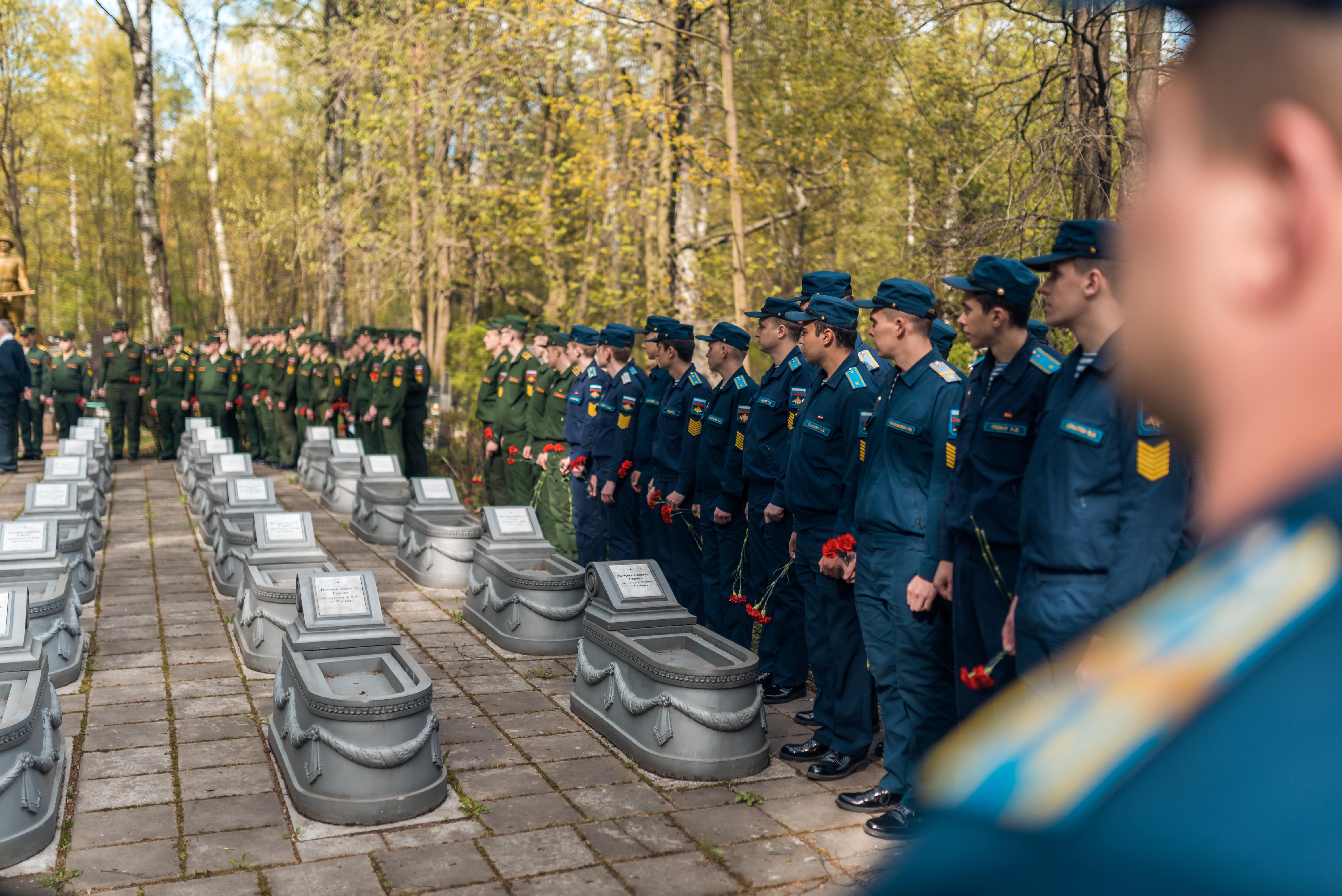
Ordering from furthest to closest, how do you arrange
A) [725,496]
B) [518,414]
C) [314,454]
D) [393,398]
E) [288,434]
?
1. [288,434]
2. [314,454]
3. [393,398]
4. [518,414]
5. [725,496]

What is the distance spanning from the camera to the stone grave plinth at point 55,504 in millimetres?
9570

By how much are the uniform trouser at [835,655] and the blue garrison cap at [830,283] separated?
5.03ft

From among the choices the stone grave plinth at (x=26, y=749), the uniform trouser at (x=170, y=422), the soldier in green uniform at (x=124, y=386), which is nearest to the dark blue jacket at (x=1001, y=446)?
the stone grave plinth at (x=26, y=749)

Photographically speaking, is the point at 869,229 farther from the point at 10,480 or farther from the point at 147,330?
the point at 147,330

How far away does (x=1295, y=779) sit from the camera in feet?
1.36

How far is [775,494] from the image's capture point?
250 inches

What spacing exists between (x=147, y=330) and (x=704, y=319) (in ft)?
118

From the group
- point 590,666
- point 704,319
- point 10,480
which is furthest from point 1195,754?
point 10,480

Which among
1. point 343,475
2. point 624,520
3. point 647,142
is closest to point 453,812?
point 624,520

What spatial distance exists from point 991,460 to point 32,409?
20.2 metres

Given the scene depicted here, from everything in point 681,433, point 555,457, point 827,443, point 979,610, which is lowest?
point 555,457

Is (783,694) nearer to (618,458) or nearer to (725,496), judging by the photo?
(725,496)

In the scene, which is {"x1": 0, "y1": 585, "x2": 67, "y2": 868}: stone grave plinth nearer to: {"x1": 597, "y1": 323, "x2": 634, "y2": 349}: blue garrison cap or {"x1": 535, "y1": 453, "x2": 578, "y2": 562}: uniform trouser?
{"x1": 597, "y1": 323, "x2": 634, "y2": 349}: blue garrison cap

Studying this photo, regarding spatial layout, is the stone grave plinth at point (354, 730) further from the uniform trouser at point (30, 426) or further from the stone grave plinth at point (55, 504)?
the uniform trouser at point (30, 426)
